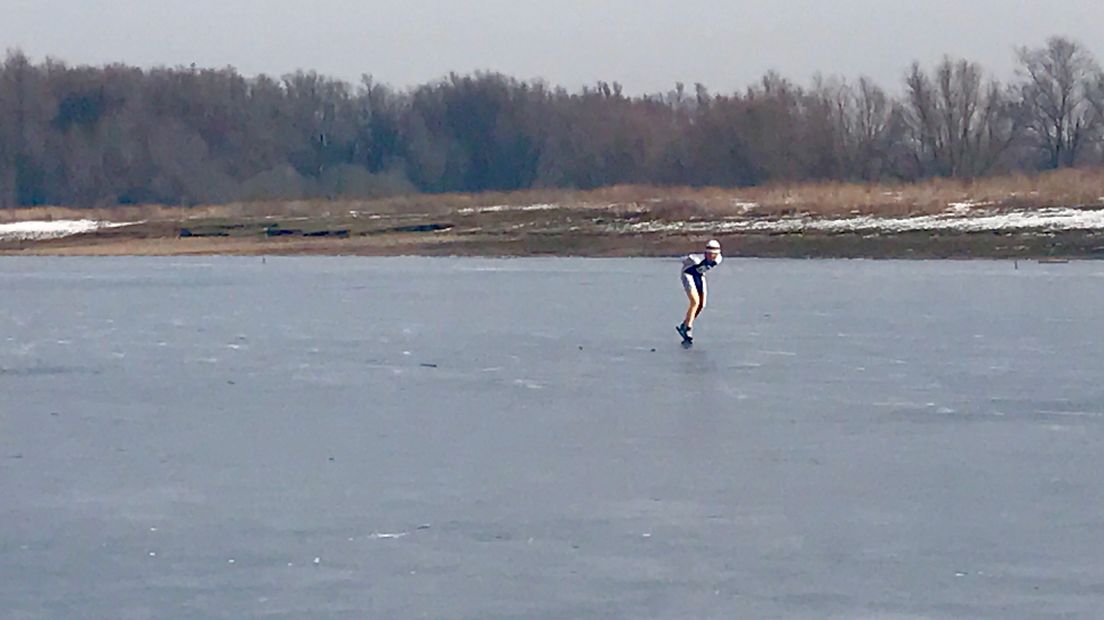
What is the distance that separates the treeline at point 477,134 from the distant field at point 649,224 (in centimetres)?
1848

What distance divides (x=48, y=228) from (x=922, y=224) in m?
27.2

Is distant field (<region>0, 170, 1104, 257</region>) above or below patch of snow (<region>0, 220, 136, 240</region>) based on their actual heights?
below

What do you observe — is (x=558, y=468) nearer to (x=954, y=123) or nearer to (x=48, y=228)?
(x=48, y=228)

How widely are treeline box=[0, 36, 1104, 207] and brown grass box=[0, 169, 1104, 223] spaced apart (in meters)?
17.6

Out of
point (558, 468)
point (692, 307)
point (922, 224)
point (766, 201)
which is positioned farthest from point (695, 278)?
point (766, 201)

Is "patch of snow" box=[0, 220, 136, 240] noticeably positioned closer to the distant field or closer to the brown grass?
the distant field

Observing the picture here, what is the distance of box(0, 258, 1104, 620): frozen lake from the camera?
6184mm

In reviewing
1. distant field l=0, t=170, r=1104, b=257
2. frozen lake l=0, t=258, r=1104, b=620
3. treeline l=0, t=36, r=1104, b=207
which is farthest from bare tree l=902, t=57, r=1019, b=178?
frozen lake l=0, t=258, r=1104, b=620

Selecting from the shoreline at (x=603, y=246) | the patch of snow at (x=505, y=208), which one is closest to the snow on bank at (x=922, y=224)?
the shoreline at (x=603, y=246)

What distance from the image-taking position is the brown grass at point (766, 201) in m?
38.5

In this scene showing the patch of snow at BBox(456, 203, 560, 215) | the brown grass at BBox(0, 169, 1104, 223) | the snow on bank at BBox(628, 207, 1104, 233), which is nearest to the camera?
the snow on bank at BBox(628, 207, 1104, 233)

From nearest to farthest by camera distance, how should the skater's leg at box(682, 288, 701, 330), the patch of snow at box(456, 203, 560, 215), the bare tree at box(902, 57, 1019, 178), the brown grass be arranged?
1. the skater's leg at box(682, 288, 701, 330)
2. the brown grass
3. the patch of snow at box(456, 203, 560, 215)
4. the bare tree at box(902, 57, 1019, 178)

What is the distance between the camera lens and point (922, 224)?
1411 inches

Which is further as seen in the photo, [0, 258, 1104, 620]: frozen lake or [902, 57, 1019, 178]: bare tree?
[902, 57, 1019, 178]: bare tree
